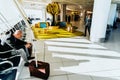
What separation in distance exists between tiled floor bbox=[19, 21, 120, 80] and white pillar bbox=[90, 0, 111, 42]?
84cm

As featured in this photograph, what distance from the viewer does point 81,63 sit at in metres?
3.80

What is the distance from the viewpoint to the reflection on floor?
312cm

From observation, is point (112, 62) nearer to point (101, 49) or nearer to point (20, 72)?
point (101, 49)

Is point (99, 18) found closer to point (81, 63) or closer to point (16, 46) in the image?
point (81, 63)

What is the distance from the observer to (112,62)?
12.7ft

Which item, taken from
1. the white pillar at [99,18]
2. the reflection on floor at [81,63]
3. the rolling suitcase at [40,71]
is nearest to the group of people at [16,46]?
the reflection on floor at [81,63]

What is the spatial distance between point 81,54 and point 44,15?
33.3 feet

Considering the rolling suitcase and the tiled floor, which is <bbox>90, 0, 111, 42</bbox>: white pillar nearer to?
the tiled floor

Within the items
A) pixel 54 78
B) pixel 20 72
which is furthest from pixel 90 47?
pixel 20 72

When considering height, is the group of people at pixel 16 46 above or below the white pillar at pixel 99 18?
below

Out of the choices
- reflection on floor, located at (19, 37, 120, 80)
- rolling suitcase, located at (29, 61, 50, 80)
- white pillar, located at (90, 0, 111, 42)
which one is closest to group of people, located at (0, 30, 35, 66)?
reflection on floor, located at (19, 37, 120, 80)

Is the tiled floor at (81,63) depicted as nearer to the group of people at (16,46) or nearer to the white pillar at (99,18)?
the group of people at (16,46)

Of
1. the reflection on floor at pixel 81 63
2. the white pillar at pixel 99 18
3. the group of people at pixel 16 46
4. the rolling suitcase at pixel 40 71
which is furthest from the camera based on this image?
the white pillar at pixel 99 18

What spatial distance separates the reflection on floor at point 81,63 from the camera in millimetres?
3115
